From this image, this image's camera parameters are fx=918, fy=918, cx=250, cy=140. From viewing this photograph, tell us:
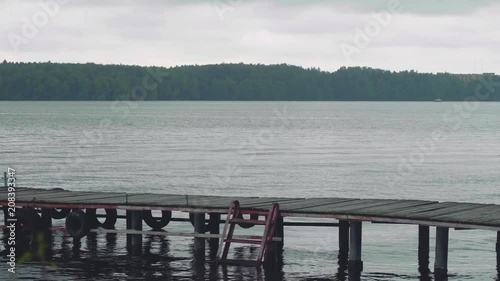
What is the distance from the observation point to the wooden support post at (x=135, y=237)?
27484 millimetres

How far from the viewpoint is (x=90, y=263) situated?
27.1m

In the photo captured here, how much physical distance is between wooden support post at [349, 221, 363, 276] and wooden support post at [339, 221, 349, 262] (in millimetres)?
2357

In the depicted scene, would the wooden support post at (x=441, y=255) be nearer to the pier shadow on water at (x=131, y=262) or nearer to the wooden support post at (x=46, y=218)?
the pier shadow on water at (x=131, y=262)

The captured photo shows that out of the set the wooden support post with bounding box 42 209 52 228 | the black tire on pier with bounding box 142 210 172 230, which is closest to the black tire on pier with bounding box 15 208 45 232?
the wooden support post with bounding box 42 209 52 228

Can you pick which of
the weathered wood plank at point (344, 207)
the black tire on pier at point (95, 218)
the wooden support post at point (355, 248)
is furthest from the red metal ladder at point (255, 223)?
the black tire on pier at point (95, 218)

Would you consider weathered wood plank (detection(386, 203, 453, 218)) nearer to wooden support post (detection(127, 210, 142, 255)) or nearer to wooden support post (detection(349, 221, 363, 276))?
wooden support post (detection(349, 221, 363, 276))

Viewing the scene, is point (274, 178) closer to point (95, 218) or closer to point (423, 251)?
point (95, 218)

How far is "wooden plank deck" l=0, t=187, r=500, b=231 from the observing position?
76.6ft

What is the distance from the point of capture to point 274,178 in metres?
61.8

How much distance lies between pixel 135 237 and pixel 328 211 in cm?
709

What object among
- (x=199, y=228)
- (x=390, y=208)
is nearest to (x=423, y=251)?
(x=390, y=208)

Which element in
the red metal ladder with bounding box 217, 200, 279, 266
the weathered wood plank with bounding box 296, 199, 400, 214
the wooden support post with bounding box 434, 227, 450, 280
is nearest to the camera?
the wooden support post with bounding box 434, 227, 450, 280

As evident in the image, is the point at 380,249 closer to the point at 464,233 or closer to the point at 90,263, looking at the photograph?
the point at 464,233

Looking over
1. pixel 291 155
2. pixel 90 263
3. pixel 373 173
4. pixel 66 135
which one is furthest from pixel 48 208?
pixel 66 135
